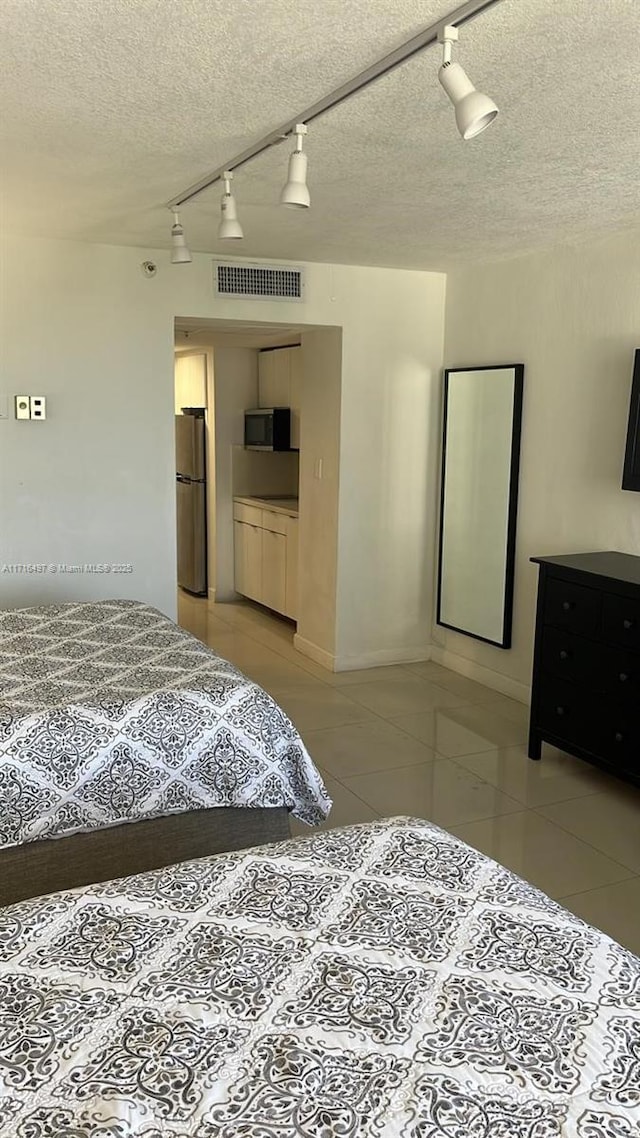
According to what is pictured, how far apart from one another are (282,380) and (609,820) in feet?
14.1

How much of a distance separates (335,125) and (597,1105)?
8.45 ft

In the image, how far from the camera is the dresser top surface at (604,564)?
11.9 ft

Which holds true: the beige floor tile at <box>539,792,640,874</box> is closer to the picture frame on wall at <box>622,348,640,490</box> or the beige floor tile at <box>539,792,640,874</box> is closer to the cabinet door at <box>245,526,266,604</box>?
the picture frame on wall at <box>622,348,640,490</box>

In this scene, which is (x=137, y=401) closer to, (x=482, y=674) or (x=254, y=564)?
(x=254, y=564)

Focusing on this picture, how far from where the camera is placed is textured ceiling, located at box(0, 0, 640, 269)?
200 centimetres

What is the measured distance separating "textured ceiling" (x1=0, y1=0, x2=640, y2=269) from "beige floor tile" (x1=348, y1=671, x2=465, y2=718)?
8.14 ft

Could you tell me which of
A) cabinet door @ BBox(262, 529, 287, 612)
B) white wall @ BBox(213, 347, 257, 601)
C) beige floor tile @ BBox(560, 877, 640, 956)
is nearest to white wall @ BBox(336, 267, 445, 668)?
cabinet door @ BBox(262, 529, 287, 612)

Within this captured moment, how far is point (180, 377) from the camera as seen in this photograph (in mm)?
7645

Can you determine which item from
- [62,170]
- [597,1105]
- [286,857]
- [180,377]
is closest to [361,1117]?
[597,1105]

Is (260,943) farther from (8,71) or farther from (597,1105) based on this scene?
(8,71)

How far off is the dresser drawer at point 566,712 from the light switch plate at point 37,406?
2811 mm

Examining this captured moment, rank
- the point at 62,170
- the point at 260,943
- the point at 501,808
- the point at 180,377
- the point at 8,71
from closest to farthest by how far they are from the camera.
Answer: the point at 260,943 → the point at 8,71 → the point at 62,170 → the point at 501,808 → the point at 180,377

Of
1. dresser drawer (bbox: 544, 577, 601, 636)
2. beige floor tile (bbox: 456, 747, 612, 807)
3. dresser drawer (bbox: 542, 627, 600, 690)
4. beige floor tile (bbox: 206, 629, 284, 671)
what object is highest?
dresser drawer (bbox: 544, 577, 601, 636)

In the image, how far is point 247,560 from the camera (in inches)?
279
